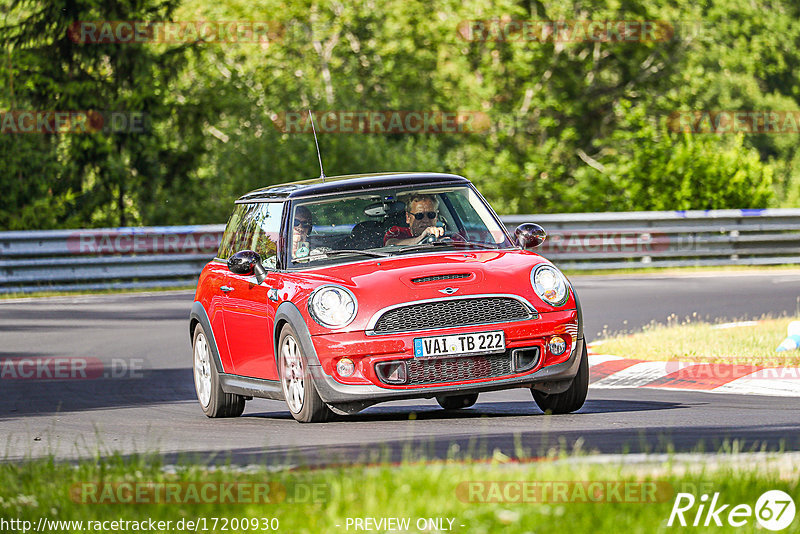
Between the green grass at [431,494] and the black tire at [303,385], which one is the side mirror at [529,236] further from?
Answer: the green grass at [431,494]

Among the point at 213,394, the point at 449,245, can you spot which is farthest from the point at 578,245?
the point at 449,245

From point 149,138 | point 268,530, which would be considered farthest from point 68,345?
point 149,138

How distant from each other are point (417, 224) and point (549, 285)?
4.03 ft

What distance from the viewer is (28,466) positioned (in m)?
6.74

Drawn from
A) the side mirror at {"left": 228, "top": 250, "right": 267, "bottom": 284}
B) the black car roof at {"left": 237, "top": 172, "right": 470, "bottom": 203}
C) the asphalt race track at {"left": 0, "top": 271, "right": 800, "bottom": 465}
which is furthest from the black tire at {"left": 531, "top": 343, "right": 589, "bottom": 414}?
the side mirror at {"left": 228, "top": 250, "right": 267, "bottom": 284}

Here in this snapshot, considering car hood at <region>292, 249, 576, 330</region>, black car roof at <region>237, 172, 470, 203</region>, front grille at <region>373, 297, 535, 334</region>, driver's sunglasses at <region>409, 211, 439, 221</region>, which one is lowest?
front grille at <region>373, 297, 535, 334</region>

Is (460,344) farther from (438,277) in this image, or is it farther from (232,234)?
(232,234)

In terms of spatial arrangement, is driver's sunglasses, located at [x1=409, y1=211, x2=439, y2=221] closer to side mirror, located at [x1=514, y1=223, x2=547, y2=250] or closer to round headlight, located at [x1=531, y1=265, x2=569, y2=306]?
side mirror, located at [x1=514, y1=223, x2=547, y2=250]

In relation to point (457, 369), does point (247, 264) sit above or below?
above

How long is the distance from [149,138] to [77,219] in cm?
302

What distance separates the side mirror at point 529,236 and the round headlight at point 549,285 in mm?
716

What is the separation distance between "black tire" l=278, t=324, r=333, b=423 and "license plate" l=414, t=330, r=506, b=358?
2.48 ft

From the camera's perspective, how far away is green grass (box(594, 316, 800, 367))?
12.2m

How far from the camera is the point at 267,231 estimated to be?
10078 mm
